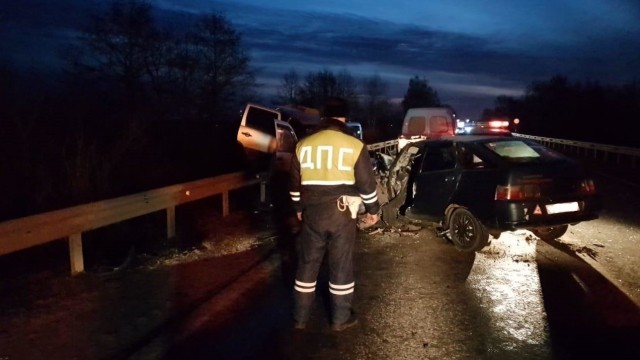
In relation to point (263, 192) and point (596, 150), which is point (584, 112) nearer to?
point (596, 150)

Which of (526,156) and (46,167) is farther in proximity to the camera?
(46,167)

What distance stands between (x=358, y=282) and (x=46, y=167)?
715 centimetres

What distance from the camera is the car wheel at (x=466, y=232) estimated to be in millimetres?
7145

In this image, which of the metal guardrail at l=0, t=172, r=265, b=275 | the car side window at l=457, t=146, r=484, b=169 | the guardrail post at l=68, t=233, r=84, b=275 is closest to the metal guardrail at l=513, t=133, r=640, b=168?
the car side window at l=457, t=146, r=484, b=169

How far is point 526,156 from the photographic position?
7484mm

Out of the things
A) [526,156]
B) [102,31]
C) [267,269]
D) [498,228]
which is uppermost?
[102,31]

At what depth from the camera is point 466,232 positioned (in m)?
7.37

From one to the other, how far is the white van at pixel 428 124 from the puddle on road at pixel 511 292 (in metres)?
10.1

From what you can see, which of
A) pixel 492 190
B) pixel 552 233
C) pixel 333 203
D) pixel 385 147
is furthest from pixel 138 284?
pixel 385 147

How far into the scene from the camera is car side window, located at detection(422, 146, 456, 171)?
7.79 meters

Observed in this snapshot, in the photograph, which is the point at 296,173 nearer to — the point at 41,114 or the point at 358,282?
the point at 358,282

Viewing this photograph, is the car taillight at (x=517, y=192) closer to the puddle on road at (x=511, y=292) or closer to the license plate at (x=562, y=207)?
the license plate at (x=562, y=207)

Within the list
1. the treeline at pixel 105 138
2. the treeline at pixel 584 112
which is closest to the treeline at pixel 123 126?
the treeline at pixel 105 138

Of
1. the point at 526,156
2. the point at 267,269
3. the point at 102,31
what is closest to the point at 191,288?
the point at 267,269
